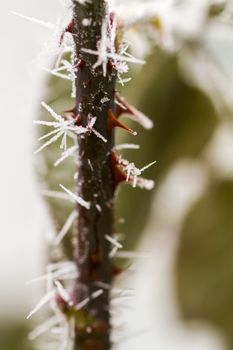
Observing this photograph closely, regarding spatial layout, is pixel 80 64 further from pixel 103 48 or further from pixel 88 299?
pixel 88 299

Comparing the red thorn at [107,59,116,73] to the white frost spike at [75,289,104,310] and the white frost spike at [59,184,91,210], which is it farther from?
the white frost spike at [75,289,104,310]

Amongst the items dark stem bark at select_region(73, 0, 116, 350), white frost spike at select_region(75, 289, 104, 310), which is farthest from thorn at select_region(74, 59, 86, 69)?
white frost spike at select_region(75, 289, 104, 310)

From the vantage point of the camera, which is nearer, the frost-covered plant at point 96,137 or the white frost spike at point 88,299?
the frost-covered plant at point 96,137

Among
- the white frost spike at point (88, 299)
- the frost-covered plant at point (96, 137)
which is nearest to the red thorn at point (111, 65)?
the frost-covered plant at point (96, 137)

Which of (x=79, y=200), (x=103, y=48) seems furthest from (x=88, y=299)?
(x=103, y=48)

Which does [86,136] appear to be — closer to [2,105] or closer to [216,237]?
[216,237]

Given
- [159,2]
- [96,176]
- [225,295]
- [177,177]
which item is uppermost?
[159,2]

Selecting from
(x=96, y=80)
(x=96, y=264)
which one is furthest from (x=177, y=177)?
(x=96, y=80)

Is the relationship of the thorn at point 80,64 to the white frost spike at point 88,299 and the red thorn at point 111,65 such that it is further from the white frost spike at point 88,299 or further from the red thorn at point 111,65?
the white frost spike at point 88,299
